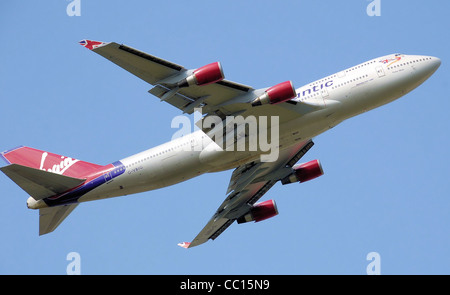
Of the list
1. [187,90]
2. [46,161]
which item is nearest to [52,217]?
[46,161]

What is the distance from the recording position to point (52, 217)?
49.8 meters

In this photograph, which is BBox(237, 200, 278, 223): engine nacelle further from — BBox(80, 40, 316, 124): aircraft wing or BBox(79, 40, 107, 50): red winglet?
BBox(79, 40, 107, 50): red winglet

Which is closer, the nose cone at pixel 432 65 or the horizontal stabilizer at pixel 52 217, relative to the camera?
the nose cone at pixel 432 65

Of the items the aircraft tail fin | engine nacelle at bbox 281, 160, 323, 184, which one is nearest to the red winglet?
the aircraft tail fin

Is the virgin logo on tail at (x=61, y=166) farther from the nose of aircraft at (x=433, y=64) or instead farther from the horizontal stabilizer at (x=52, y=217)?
the nose of aircraft at (x=433, y=64)

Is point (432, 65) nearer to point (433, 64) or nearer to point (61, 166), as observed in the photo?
point (433, 64)

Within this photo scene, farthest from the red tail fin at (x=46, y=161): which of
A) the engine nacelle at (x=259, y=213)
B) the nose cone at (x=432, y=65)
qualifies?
the nose cone at (x=432, y=65)

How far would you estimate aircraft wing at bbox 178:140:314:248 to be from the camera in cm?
5219

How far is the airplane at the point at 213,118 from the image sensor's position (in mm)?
43719

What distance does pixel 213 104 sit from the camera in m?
46.0

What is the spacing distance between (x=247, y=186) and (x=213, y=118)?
1016 centimetres

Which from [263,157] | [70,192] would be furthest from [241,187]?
[70,192]

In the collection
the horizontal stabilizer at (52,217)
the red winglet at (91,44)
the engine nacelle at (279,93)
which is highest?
the red winglet at (91,44)

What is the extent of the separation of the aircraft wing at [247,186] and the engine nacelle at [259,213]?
326mm
